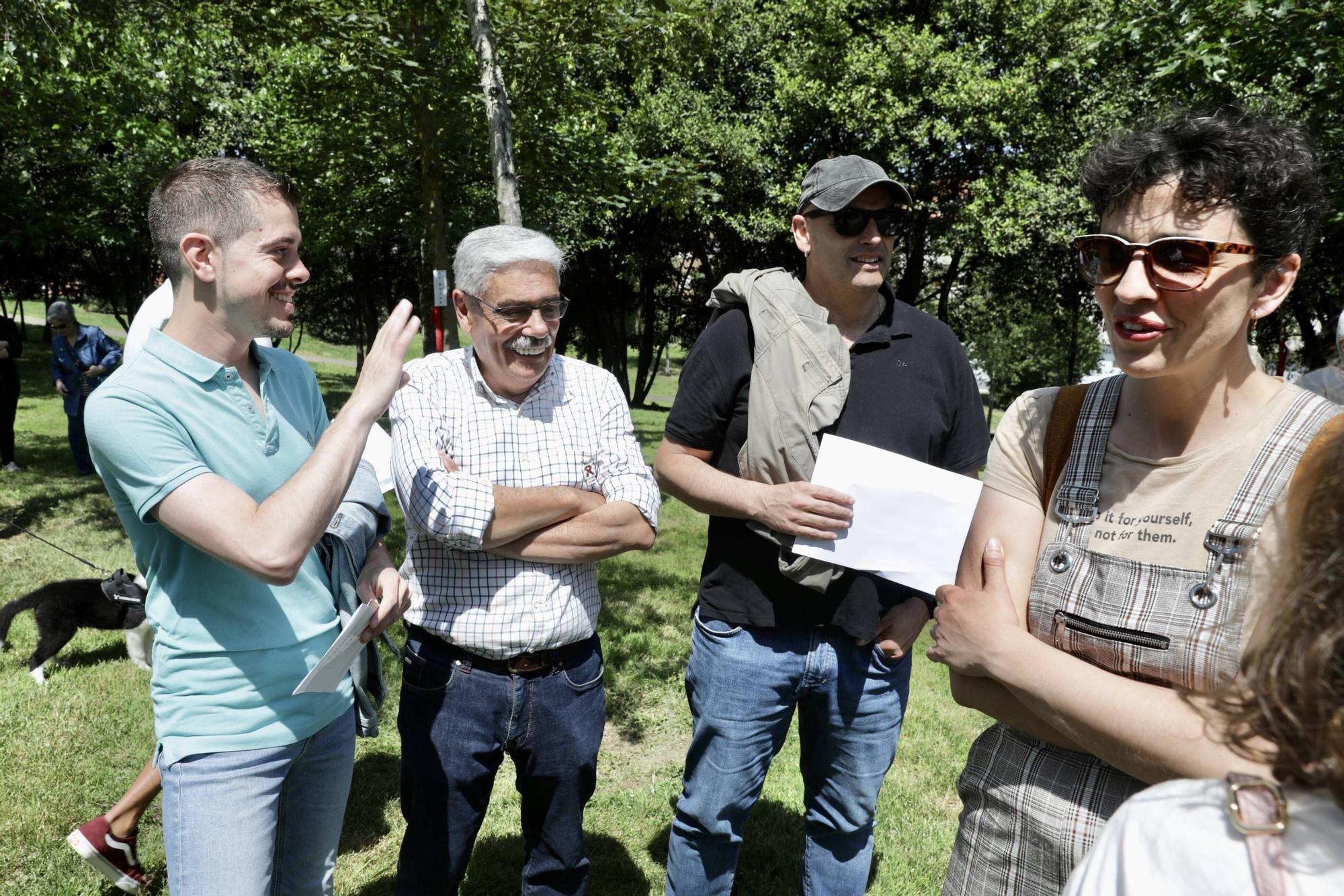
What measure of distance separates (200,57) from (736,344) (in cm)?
1271

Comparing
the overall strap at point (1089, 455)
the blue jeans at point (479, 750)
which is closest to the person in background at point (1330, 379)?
the overall strap at point (1089, 455)

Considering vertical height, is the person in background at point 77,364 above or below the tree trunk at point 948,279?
below

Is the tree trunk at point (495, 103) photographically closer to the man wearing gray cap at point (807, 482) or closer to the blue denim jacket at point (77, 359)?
the man wearing gray cap at point (807, 482)

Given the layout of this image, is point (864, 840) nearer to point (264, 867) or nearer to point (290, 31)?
point (264, 867)

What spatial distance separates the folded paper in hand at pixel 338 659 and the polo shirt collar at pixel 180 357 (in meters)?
0.63

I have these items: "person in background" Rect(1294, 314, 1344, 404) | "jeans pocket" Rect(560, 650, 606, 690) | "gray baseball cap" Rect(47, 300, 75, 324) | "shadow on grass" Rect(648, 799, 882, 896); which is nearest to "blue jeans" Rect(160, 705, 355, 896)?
"jeans pocket" Rect(560, 650, 606, 690)

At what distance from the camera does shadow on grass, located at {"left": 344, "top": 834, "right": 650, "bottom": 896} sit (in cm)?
336

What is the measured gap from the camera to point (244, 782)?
1.98 m

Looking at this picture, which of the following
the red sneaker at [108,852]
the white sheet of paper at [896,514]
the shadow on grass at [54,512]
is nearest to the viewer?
the white sheet of paper at [896,514]

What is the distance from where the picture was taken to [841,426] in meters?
2.62

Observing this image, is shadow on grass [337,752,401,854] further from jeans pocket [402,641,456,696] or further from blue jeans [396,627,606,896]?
jeans pocket [402,641,456,696]

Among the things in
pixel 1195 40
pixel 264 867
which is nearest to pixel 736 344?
pixel 264 867

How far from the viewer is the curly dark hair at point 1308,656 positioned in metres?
0.80

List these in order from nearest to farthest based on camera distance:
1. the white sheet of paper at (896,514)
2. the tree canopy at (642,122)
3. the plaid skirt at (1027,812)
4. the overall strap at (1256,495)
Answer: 1. the overall strap at (1256,495)
2. the plaid skirt at (1027,812)
3. the white sheet of paper at (896,514)
4. the tree canopy at (642,122)
